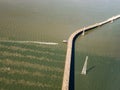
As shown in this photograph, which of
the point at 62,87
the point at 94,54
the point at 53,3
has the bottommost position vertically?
the point at 62,87

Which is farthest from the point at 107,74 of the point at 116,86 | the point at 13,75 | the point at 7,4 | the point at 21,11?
the point at 7,4

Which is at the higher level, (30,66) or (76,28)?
(76,28)

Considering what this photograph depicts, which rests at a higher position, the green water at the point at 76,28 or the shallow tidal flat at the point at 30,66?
the green water at the point at 76,28

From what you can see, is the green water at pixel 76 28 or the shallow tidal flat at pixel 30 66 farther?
the green water at pixel 76 28

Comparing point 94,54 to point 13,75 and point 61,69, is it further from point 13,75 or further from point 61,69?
point 13,75

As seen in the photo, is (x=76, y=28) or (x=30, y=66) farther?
(x=76, y=28)
